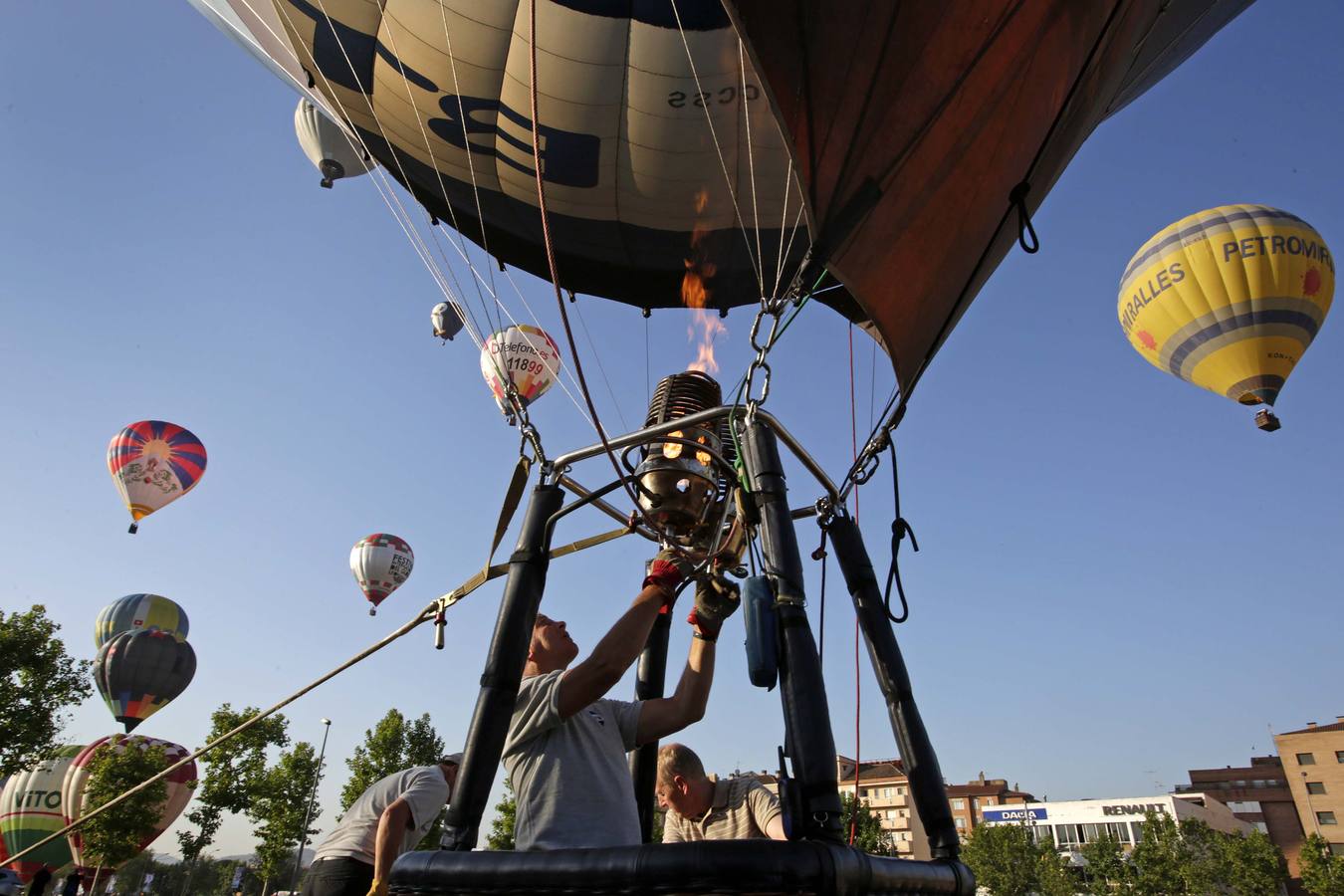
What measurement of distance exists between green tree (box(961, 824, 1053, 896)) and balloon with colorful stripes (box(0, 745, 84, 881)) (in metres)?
42.0

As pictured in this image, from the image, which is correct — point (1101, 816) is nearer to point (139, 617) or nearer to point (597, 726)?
point (139, 617)

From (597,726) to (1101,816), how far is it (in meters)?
74.4

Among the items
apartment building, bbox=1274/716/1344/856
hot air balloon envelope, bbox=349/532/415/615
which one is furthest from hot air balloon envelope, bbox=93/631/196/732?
apartment building, bbox=1274/716/1344/856

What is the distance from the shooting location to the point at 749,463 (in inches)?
97.6

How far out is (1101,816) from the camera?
62906mm

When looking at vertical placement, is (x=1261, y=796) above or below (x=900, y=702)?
above

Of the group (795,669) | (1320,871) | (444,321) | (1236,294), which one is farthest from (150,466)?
(1320,871)

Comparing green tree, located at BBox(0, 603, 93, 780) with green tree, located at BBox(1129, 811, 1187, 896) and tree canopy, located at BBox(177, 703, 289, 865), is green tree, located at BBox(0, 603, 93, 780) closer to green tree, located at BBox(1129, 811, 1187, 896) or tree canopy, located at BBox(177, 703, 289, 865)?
tree canopy, located at BBox(177, 703, 289, 865)

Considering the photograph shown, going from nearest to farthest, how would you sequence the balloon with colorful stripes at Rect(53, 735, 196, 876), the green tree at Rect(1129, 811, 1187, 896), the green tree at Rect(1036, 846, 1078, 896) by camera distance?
the balloon with colorful stripes at Rect(53, 735, 196, 876) → the green tree at Rect(1129, 811, 1187, 896) → the green tree at Rect(1036, 846, 1078, 896)

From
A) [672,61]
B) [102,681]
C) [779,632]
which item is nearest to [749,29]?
[779,632]

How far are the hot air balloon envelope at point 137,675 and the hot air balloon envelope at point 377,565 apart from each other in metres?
6.75

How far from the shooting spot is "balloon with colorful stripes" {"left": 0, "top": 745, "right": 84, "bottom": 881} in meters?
21.4

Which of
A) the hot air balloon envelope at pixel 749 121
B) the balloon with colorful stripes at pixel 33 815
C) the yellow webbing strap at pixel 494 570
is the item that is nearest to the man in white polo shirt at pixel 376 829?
the yellow webbing strap at pixel 494 570

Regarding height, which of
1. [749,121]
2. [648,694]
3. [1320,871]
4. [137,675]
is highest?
[137,675]
